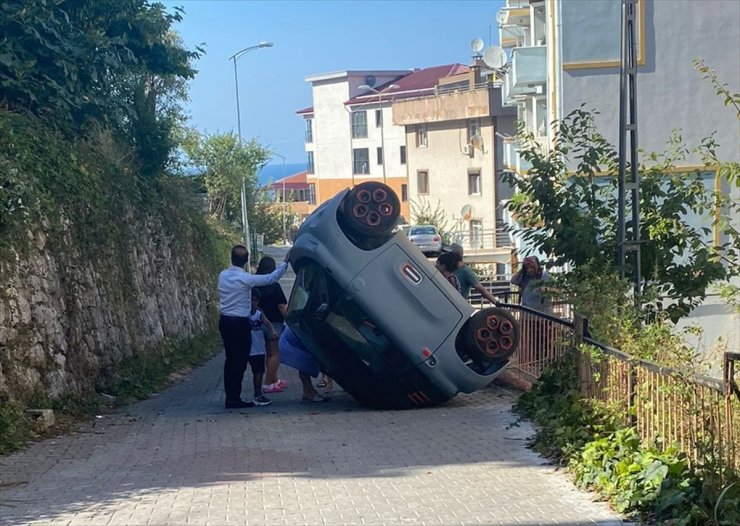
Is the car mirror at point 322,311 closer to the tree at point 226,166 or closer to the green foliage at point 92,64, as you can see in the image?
the green foliage at point 92,64

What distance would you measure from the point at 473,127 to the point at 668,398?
187 feet

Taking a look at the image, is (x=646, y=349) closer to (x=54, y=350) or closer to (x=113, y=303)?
(x=54, y=350)

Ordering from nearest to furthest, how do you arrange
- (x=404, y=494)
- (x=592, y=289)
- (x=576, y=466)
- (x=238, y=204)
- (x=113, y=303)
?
1. (x=404, y=494)
2. (x=576, y=466)
3. (x=592, y=289)
4. (x=113, y=303)
5. (x=238, y=204)

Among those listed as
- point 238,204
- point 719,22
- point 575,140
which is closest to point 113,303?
point 575,140

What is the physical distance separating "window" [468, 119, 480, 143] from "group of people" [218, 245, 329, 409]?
5113cm

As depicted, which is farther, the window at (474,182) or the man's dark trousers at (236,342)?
the window at (474,182)

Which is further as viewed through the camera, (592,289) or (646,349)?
(592,289)

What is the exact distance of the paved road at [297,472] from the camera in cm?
630

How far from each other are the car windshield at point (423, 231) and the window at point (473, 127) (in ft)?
26.9

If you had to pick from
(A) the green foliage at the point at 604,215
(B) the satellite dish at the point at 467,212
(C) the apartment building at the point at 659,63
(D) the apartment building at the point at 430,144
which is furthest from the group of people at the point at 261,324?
A: (B) the satellite dish at the point at 467,212

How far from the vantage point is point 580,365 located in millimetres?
8625

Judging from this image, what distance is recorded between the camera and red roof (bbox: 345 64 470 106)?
80.3 m

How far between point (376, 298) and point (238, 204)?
37353 millimetres

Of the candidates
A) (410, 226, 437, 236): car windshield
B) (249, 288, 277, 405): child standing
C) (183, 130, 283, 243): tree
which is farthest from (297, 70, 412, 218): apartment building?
(249, 288, 277, 405): child standing
